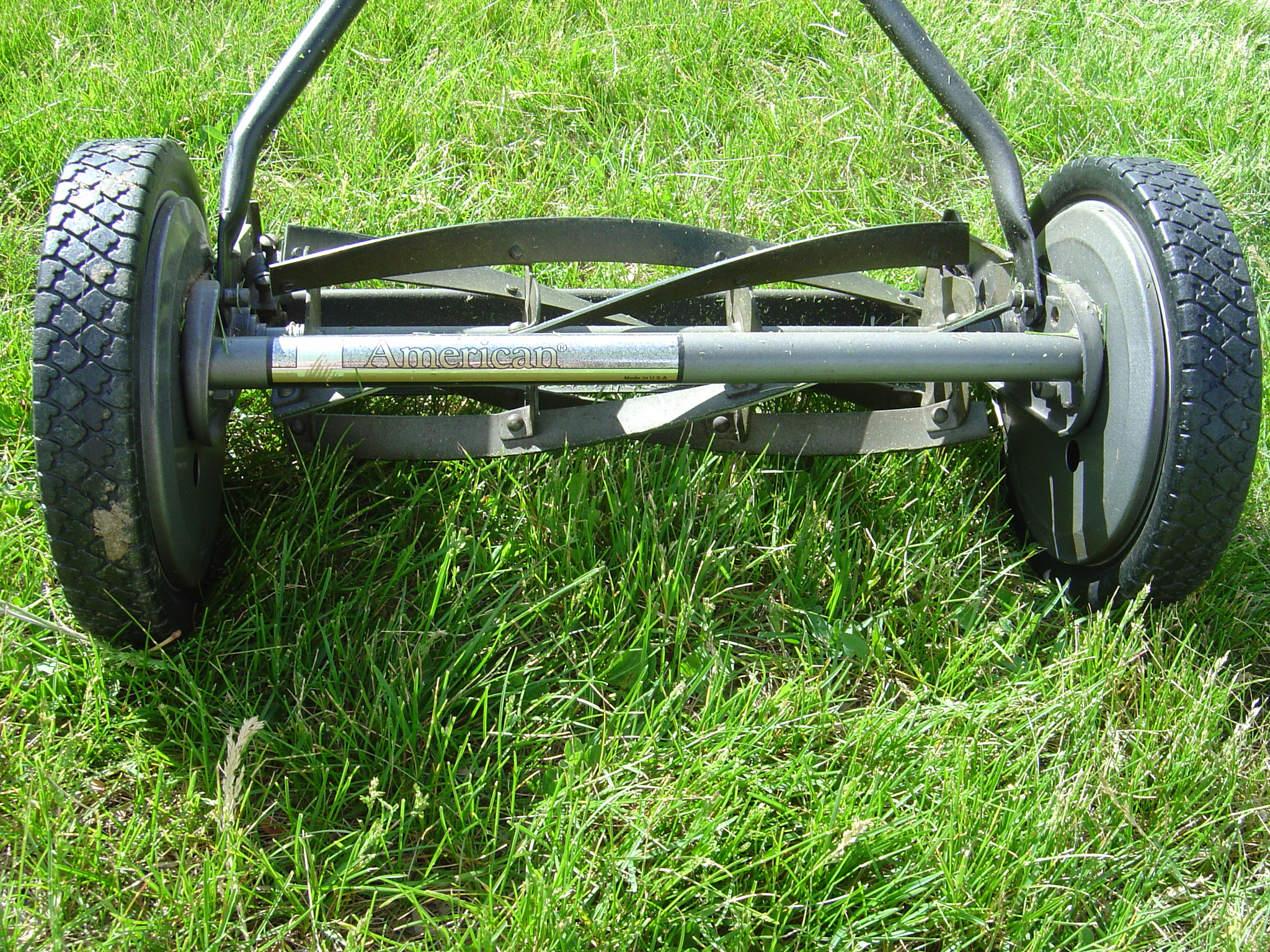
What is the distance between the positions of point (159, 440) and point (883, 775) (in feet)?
4.14

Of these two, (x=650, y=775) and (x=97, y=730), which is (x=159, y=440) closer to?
(x=97, y=730)

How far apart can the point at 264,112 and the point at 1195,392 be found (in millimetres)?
1774

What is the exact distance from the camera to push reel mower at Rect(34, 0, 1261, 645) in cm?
171

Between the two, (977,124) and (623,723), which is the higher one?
(977,124)

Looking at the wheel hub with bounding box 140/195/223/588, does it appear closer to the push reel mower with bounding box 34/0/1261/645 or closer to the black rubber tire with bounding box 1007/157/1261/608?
the push reel mower with bounding box 34/0/1261/645

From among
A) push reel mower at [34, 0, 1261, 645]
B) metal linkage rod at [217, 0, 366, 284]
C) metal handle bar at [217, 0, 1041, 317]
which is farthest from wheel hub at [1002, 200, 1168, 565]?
metal linkage rod at [217, 0, 366, 284]

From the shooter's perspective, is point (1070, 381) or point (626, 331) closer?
point (1070, 381)

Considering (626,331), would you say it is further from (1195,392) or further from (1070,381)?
(1195,392)

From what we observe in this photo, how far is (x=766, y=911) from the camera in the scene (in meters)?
1.66

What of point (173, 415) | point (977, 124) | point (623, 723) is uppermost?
point (977, 124)

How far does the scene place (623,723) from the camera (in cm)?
189

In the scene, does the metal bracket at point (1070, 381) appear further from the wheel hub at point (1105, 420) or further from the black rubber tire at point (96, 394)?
the black rubber tire at point (96, 394)

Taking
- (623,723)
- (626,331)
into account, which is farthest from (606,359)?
(623,723)

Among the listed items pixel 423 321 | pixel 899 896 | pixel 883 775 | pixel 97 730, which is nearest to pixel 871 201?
pixel 423 321
